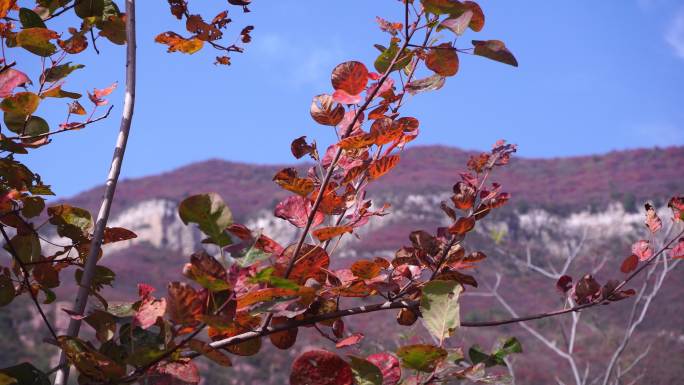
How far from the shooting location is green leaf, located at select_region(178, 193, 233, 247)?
1.63 feet

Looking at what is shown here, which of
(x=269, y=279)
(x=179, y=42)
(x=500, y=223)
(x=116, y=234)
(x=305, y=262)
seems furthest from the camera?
(x=500, y=223)

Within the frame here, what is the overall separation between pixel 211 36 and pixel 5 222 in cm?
39

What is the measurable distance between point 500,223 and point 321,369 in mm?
29666

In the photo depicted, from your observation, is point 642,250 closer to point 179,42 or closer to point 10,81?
point 179,42

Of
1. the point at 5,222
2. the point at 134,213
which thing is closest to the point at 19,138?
the point at 5,222

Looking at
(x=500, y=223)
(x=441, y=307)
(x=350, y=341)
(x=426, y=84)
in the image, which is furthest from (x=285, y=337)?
(x=500, y=223)

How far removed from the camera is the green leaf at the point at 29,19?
812mm

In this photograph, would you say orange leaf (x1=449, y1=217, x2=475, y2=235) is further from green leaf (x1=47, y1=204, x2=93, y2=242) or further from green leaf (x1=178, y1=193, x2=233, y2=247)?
green leaf (x1=47, y1=204, x2=93, y2=242)

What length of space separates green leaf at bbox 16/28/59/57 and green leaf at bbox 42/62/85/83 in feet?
0.16

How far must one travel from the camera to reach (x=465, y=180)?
759mm

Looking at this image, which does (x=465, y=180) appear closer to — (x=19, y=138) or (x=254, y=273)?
(x=254, y=273)

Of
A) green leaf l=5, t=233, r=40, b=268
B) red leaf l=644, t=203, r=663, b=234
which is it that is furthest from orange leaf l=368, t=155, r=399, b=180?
green leaf l=5, t=233, r=40, b=268

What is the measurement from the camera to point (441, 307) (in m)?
0.59

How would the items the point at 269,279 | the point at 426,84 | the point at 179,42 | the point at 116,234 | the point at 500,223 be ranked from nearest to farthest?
the point at 269,279 → the point at 426,84 → the point at 116,234 → the point at 179,42 → the point at 500,223
